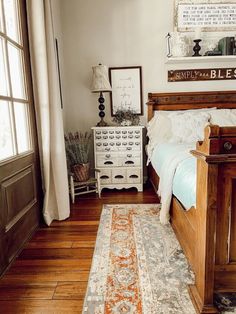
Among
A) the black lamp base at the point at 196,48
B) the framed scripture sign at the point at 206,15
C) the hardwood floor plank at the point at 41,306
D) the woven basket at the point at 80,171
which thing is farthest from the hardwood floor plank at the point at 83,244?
the framed scripture sign at the point at 206,15

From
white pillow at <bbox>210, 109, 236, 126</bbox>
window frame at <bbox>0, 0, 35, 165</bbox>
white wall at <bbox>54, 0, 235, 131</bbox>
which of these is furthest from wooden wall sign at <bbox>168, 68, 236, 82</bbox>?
window frame at <bbox>0, 0, 35, 165</bbox>

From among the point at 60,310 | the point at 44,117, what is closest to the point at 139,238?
the point at 60,310

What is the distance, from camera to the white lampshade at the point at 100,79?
3.17 meters

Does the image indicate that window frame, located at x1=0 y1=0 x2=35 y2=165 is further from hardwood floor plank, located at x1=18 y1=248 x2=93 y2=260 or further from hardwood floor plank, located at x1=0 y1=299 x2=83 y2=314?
hardwood floor plank, located at x1=0 y1=299 x2=83 y2=314

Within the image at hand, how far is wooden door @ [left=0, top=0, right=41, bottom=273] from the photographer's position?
5.76 ft

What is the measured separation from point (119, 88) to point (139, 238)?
218cm

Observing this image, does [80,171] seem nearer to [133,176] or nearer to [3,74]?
[133,176]

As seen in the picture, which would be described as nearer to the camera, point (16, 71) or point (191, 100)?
point (16, 71)

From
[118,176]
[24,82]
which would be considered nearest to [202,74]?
[118,176]

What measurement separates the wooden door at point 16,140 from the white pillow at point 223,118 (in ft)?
6.71

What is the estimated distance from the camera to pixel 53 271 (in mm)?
1647

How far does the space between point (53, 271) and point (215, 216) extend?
43.4 inches

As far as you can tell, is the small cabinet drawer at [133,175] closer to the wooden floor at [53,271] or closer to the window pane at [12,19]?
the wooden floor at [53,271]

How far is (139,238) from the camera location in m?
2.05
